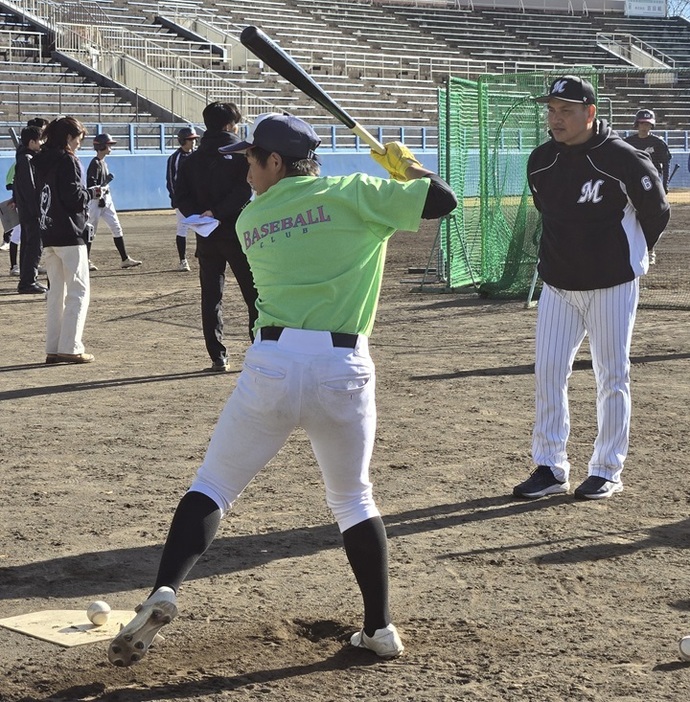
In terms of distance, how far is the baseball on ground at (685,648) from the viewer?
4.08 metres

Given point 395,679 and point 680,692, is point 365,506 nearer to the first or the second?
point 395,679

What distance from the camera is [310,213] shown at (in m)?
4.06

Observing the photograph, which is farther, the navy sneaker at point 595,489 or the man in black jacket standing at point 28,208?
the man in black jacket standing at point 28,208

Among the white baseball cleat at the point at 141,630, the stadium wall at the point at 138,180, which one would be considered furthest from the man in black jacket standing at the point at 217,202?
the stadium wall at the point at 138,180

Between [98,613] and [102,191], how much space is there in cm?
1077

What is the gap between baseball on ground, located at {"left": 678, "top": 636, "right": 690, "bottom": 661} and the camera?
4.08 m

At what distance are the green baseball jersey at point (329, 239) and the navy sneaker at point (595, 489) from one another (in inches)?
99.8

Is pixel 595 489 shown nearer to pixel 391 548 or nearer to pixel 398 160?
pixel 391 548

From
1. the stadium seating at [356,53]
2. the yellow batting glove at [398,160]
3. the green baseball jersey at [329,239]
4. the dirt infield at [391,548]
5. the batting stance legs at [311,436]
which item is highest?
the stadium seating at [356,53]

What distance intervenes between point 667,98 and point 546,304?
1662 inches

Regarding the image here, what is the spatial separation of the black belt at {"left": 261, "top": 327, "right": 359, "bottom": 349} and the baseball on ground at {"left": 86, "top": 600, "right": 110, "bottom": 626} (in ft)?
3.89

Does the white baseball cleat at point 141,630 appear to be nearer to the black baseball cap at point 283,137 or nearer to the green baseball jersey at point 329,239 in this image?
the green baseball jersey at point 329,239

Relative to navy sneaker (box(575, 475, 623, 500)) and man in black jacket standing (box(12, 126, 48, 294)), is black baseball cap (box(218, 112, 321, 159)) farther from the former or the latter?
man in black jacket standing (box(12, 126, 48, 294))

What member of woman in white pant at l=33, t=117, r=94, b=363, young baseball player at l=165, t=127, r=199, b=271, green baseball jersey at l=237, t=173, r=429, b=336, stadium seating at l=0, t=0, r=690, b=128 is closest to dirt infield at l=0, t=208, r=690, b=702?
woman in white pant at l=33, t=117, r=94, b=363
